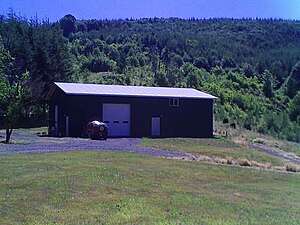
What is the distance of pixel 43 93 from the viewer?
5759 cm

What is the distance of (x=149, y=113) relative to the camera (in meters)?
47.2

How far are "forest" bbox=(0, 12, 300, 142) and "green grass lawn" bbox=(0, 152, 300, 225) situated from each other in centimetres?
1692

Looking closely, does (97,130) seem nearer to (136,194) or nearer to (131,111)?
(131,111)

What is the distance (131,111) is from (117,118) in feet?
4.48

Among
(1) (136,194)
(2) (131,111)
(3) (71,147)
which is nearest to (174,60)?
(2) (131,111)

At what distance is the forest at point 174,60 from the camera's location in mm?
59812

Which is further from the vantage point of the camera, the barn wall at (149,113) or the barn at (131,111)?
the barn at (131,111)

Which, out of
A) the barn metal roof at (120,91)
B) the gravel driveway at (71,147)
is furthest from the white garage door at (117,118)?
the gravel driveway at (71,147)

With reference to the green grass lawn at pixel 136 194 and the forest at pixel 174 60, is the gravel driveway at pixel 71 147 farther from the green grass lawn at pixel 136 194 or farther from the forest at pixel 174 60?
the green grass lawn at pixel 136 194

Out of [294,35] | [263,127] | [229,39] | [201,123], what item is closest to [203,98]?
[201,123]

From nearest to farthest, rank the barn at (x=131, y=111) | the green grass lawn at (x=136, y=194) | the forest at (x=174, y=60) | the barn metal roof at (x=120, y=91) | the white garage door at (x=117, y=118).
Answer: the green grass lawn at (x=136, y=194) → the barn at (x=131, y=111) → the barn metal roof at (x=120, y=91) → the white garage door at (x=117, y=118) → the forest at (x=174, y=60)

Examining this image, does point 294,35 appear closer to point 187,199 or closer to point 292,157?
point 292,157

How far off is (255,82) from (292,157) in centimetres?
6146

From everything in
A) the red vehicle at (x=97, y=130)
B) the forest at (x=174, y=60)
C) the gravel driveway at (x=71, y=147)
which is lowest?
the gravel driveway at (x=71, y=147)
